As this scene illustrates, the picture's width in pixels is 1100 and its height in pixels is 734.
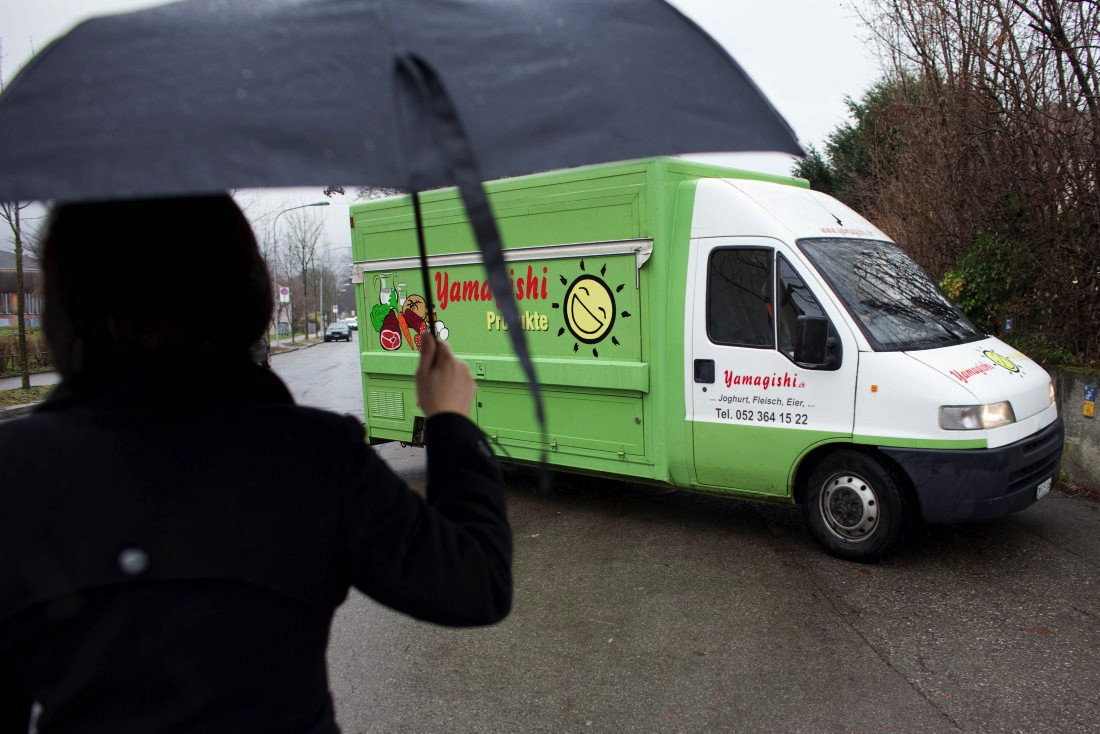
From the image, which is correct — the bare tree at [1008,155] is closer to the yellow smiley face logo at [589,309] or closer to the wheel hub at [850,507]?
the wheel hub at [850,507]

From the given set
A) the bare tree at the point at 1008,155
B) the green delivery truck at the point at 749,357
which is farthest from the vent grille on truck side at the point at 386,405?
the bare tree at the point at 1008,155

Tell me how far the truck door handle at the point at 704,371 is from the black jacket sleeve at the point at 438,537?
15.2 ft

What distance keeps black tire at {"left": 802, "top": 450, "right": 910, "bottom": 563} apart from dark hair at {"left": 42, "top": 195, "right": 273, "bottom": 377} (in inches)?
190

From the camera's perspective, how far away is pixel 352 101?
115 centimetres

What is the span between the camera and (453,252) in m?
7.30

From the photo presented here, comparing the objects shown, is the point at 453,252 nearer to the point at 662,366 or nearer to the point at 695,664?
the point at 662,366

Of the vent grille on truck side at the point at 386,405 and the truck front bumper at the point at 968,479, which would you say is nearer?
the truck front bumper at the point at 968,479

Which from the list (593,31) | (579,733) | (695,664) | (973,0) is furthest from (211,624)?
(973,0)

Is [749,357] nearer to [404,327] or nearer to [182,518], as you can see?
[404,327]

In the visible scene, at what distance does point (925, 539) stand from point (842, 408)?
1.37 metres

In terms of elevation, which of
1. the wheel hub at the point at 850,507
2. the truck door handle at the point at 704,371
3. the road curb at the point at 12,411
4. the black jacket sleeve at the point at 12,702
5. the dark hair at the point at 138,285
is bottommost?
the road curb at the point at 12,411

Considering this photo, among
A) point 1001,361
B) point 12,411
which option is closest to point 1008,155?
point 1001,361

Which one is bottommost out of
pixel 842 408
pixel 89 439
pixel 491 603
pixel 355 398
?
pixel 355 398

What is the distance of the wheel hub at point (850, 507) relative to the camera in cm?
533
